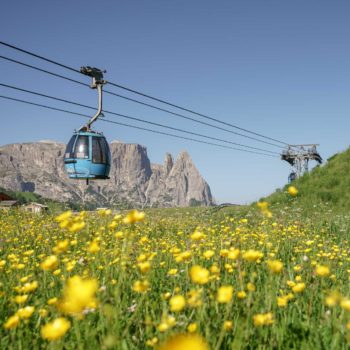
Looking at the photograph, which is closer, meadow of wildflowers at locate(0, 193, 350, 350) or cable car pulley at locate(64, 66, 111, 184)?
meadow of wildflowers at locate(0, 193, 350, 350)

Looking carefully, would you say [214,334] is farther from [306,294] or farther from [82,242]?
[82,242]

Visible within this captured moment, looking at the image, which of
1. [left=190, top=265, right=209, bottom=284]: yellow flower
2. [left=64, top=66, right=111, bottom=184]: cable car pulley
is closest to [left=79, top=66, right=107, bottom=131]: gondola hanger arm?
[left=64, top=66, right=111, bottom=184]: cable car pulley

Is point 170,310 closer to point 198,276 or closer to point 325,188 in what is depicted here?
point 198,276

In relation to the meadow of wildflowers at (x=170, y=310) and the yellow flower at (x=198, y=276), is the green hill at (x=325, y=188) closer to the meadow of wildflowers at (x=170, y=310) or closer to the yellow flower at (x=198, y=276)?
the meadow of wildflowers at (x=170, y=310)

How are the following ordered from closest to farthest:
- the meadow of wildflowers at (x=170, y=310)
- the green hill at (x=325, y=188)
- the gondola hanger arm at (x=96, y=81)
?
the meadow of wildflowers at (x=170, y=310), the gondola hanger arm at (x=96, y=81), the green hill at (x=325, y=188)

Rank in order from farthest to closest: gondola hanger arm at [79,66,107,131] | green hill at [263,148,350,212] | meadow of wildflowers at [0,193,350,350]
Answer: green hill at [263,148,350,212] → gondola hanger arm at [79,66,107,131] → meadow of wildflowers at [0,193,350,350]

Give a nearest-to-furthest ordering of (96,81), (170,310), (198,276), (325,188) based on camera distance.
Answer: (198,276)
(170,310)
(96,81)
(325,188)

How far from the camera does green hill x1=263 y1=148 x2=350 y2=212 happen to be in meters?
16.3

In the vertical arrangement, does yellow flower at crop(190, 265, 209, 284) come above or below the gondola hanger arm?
below

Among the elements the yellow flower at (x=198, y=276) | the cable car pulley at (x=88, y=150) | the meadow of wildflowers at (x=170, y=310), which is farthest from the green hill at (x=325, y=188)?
the yellow flower at (x=198, y=276)

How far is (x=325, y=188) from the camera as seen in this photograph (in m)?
17.8

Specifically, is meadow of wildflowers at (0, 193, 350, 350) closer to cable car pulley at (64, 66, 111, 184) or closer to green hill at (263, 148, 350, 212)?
cable car pulley at (64, 66, 111, 184)

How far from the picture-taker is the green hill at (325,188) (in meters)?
16.3

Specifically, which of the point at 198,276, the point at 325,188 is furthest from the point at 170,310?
the point at 325,188
